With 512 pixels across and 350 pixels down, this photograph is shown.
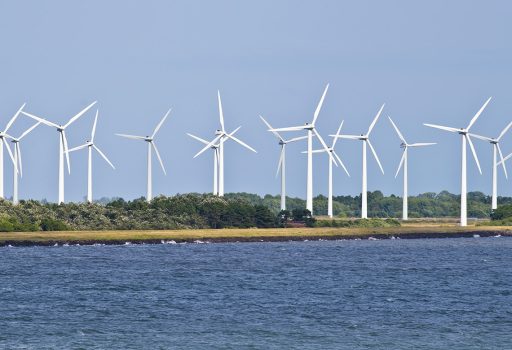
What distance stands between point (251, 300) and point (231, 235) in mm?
67359

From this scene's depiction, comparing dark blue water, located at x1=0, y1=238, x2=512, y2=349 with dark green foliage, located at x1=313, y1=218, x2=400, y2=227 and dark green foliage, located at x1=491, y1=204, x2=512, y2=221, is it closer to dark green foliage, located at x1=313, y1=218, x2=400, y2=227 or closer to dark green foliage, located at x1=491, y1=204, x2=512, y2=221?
dark green foliage, located at x1=313, y1=218, x2=400, y2=227

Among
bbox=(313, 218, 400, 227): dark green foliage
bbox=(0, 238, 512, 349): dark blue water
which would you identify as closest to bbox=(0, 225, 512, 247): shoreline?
bbox=(0, 238, 512, 349): dark blue water

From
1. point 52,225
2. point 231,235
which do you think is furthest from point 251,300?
point 52,225

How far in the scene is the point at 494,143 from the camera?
183500 millimetres

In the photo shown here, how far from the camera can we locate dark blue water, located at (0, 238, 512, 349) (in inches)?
2331

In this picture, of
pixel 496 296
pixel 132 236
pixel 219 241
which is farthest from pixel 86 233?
pixel 496 296

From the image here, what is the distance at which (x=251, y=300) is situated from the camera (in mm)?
75812

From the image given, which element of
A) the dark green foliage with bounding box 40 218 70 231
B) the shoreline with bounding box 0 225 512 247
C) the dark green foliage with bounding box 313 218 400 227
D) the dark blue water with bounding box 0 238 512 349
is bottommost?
the dark blue water with bounding box 0 238 512 349

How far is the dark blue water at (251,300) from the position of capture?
59219 mm

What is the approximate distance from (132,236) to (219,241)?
11.6 m

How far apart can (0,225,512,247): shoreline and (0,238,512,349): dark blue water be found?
6.19m

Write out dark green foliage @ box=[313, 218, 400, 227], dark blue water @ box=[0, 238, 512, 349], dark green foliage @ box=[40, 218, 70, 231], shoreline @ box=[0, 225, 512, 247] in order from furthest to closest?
dark green foliage @ box=[313, 218, 400, 227] → dark green foliage @ box=[40, 218, 70, 231] → shoreline @ box=[0, 225, 512, 247] → dark blue water @ box=[0, 238, 512, 349]

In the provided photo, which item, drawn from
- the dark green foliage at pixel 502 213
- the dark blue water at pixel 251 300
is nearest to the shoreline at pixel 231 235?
the dark blue water at pixel 251 300

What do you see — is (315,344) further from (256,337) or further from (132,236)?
(132,236)
